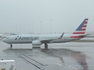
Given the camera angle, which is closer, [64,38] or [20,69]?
[20,69]

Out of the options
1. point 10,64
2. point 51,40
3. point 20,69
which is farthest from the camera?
point 51,40

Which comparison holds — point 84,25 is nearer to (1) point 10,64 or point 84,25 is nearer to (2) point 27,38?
(2) point 27,38

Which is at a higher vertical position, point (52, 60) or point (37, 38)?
point (37, 38)

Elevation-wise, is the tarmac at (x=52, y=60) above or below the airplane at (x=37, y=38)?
below

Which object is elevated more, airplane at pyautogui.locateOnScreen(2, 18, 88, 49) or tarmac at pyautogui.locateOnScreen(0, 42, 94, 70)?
airplane at pyautogui.locateOnScreen(2, 18, 88, 49)

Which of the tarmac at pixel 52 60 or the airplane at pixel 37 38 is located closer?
the tarmac at pixel 52 60

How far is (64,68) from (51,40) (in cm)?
2217

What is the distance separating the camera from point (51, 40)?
37.2 meters

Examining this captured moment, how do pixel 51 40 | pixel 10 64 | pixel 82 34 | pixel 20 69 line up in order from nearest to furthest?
pixel 10 64
pixel 20 69
pixel 51 40
pixel 82 34

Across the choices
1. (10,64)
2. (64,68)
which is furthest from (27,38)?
(10,64)

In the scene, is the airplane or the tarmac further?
the airplane

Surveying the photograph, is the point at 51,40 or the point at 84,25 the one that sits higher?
the point at 84,25

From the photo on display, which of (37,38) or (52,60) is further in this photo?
(37,38)

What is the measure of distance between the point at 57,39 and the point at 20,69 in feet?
78.7
